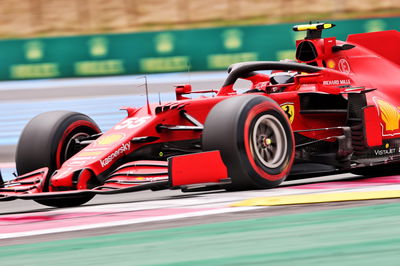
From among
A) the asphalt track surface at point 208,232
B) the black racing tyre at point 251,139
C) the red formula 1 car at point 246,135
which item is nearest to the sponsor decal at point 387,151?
the red formula 1 car at point 246,135

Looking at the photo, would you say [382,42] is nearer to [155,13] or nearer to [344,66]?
[344,66]

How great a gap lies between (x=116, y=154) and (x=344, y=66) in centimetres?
290

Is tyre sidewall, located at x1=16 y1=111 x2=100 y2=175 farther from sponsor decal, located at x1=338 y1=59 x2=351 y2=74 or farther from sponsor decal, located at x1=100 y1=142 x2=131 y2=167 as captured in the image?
sponsor decal, located at x1=338 y1=59 x2=351 y2=74

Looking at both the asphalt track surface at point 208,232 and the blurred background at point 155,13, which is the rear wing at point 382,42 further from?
the blurred background at point 155,13

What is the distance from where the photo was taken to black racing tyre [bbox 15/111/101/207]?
25.8 ft

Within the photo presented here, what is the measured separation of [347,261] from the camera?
4008 millimetres

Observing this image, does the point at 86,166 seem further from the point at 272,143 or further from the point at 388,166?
the point at 388,166

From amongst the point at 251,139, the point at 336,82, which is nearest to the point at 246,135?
the point at 251,139

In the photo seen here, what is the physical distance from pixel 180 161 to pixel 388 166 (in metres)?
3.14

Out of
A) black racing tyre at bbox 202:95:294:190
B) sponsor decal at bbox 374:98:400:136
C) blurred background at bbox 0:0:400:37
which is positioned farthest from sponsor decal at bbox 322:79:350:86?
blurred background at bbox 0:0:400:37

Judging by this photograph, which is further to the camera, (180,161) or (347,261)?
(180,161)

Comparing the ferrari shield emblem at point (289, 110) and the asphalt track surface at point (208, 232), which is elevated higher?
the ferrari shield emblem at point (289, 110)

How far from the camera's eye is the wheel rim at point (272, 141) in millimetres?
7574

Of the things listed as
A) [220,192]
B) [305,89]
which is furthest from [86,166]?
[305,89]
